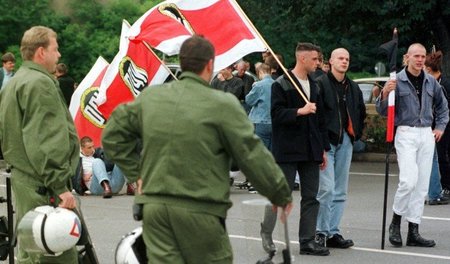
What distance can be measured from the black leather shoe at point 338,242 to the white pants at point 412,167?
1.75 ft

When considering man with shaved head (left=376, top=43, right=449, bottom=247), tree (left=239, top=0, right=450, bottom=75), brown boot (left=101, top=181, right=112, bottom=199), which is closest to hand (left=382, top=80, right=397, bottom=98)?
man with shaved head (left=376, top=43, right=449, bottom=247)

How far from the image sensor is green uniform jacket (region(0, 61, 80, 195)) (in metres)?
7.30

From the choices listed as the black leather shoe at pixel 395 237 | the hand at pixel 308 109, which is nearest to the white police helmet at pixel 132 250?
the hand at pixel 308 109

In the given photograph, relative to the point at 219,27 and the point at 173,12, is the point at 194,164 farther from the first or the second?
the point at 173,12

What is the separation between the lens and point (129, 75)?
48.6 ft

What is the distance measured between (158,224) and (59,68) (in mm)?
13939

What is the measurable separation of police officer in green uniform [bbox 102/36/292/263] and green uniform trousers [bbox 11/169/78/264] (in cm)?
147

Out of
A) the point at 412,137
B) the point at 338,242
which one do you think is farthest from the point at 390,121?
the point at 338,242

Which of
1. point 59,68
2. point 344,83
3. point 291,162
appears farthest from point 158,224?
point 59,68

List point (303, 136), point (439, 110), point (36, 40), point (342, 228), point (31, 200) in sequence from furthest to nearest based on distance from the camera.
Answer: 1. point (342, 228)
2. point (439, 110)
3. point (303, 136)
4. point (36, 40)
5. point (31, 200)

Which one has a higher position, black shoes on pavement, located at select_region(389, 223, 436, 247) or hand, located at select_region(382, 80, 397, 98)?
hand, located at select_region(382, 80, 397, 98)

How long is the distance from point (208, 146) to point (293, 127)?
188 inches

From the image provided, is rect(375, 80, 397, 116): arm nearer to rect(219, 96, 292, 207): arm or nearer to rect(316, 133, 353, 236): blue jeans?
rect(316, 133, 353, 236): blue jeans

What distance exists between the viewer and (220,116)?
5.97 meters
